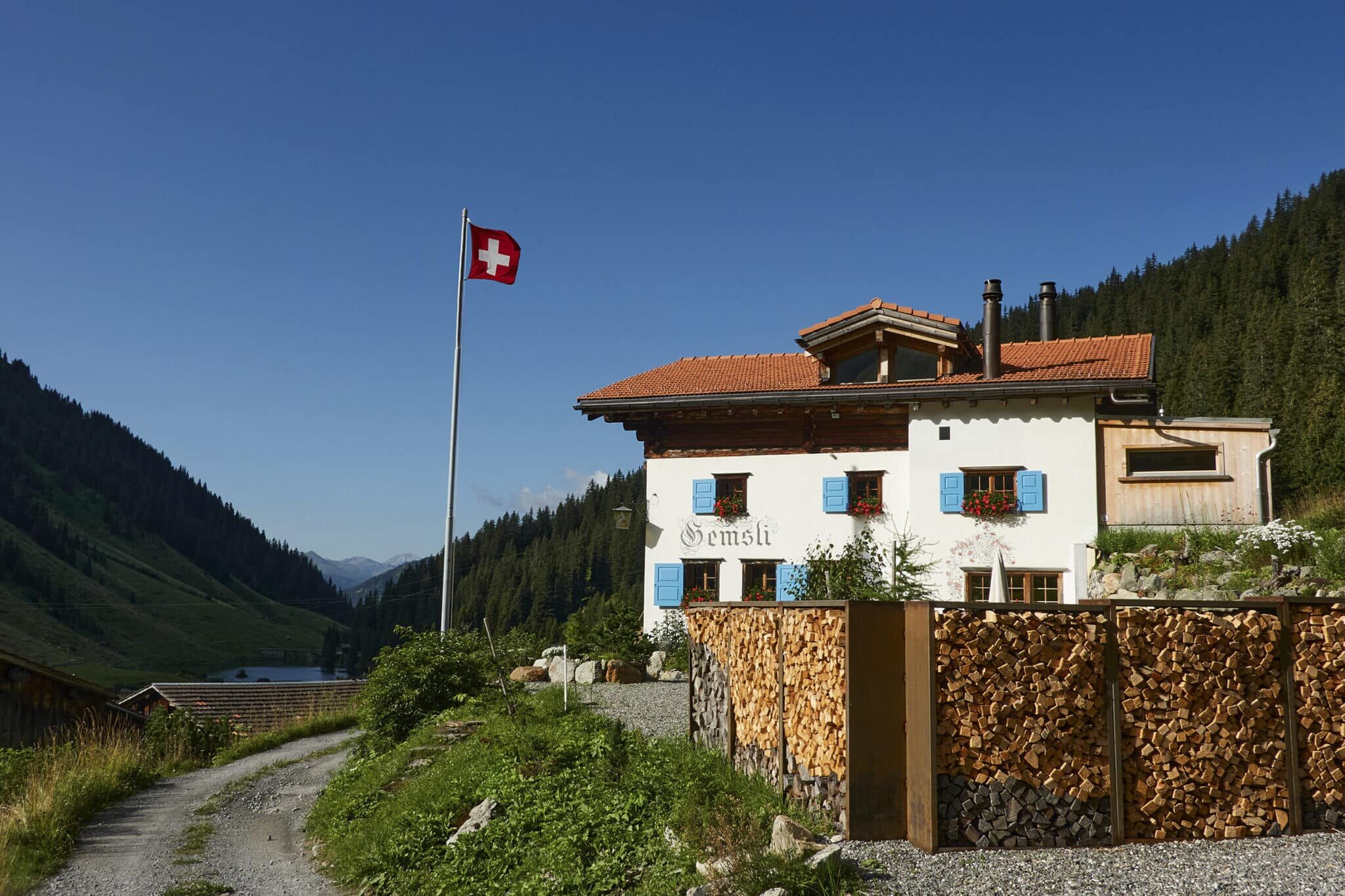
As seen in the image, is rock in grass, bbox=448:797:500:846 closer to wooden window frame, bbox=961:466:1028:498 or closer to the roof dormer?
wooden window frame, bbox=961:466:1028:498

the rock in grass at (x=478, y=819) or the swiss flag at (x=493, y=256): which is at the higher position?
the swiss flag at (x=493, y=256)

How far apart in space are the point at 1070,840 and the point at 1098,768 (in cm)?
55

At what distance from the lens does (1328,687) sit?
298 inches

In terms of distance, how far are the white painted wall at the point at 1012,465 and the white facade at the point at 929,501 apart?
0.02m

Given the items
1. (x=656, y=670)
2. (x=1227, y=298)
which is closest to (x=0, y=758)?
(x=656, y=670)

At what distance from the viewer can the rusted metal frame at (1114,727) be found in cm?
723

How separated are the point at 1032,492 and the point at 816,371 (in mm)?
6363

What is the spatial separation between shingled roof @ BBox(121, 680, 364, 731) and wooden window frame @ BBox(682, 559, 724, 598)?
9173mm

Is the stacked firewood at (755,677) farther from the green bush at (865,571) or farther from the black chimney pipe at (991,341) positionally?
the black chimney pipe at (991,341)

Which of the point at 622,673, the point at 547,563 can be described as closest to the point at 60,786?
the point at 622,673

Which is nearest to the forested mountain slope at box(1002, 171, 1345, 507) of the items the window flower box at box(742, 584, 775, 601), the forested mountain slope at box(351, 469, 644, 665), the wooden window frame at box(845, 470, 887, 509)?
the wooden window frame at box(845, 470, 887, 509)

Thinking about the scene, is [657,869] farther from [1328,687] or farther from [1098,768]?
[1328,687]

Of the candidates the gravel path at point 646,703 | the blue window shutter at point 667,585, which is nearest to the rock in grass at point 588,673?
the gravel path at point 646,703

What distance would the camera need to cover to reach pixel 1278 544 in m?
16.6
